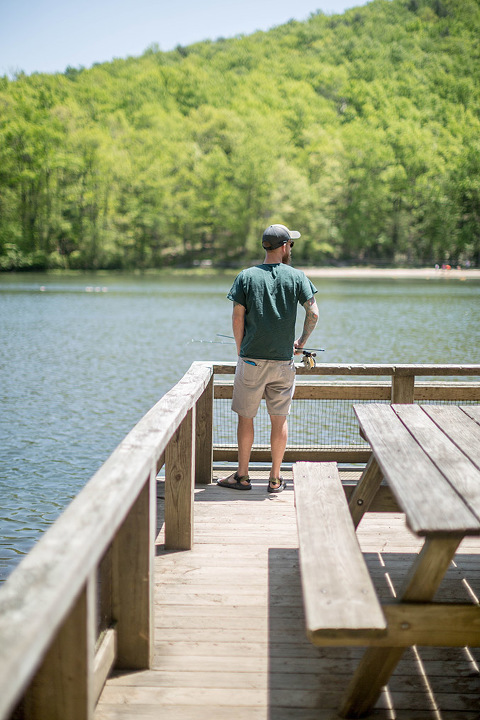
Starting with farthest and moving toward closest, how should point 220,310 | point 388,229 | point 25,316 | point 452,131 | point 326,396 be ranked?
point 452,131 < point 388,229 < point 220,310 < point 25,316 < point 326,396

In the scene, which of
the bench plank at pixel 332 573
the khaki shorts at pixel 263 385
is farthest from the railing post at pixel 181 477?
the khaki shorts at pixel 263 385

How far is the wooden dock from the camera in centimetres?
238

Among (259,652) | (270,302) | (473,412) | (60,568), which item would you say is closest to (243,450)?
(270,302)

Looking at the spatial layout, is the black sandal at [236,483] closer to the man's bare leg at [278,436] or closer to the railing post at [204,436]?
the railing post at [204,436]

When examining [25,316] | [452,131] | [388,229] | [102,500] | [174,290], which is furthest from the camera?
[452,131]

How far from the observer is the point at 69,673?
1810mm

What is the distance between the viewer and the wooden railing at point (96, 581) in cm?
119

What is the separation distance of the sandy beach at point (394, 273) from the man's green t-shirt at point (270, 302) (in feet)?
207

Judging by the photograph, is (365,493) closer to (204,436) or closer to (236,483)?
(236,483)

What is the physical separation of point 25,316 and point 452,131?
81420mm

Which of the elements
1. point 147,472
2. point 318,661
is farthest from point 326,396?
point 147,472

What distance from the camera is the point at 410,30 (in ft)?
427

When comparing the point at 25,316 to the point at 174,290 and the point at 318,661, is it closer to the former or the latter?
the point at 174,290

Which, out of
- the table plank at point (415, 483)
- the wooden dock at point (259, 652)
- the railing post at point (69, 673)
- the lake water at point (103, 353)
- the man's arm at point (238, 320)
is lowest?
the lake water at point (103, 353)
